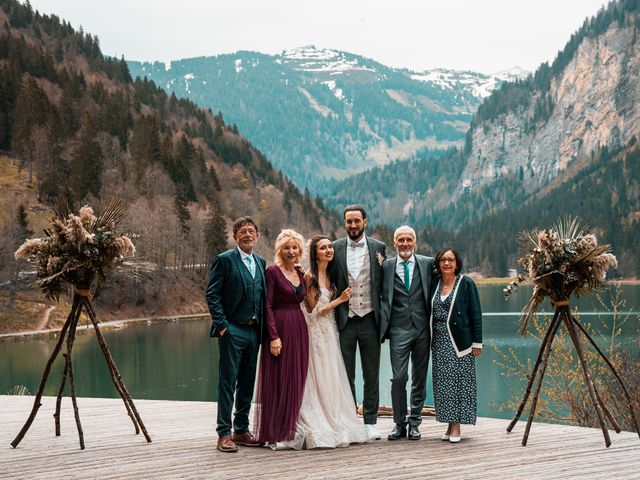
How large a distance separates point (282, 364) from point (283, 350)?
0.16 m

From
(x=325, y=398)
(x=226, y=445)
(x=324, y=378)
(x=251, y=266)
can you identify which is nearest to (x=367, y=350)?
(x=324, y=378)

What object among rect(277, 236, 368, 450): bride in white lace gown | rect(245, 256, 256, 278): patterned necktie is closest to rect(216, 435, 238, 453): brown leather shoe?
rect(277, 236, 368, 450): bride in white lace gown

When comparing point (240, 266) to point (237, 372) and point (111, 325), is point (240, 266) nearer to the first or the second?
point (237, 372)

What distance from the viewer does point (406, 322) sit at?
9.18 m

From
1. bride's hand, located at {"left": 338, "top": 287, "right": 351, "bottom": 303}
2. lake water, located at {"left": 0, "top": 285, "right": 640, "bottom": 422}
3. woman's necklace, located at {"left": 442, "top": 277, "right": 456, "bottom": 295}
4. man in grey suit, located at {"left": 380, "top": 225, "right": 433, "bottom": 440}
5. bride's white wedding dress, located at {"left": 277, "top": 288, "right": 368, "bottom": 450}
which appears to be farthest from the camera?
lake water, located at {"left": 0, "top": 285, "right": 640, "bottom": 422}

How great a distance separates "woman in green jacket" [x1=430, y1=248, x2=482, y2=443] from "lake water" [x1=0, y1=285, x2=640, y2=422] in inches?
563

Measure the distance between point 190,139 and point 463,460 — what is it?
108606 mm

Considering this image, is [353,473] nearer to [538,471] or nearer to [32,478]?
[538,471]

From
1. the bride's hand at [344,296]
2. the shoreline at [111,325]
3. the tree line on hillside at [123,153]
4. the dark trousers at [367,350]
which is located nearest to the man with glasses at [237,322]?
the bride's hand at [344,296]

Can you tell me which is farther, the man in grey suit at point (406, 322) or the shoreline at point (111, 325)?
the shoreline at point (111, 325)

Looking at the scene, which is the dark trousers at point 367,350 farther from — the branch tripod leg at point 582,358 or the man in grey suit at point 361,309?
the branch tripod leg at point 582,358

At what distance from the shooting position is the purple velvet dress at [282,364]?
8688 millimetres

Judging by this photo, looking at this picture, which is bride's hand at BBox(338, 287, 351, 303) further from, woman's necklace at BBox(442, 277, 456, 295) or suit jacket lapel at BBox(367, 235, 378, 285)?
woman's necklace at BBox(442, 277, 456, 295)

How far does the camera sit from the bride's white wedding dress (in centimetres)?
866
